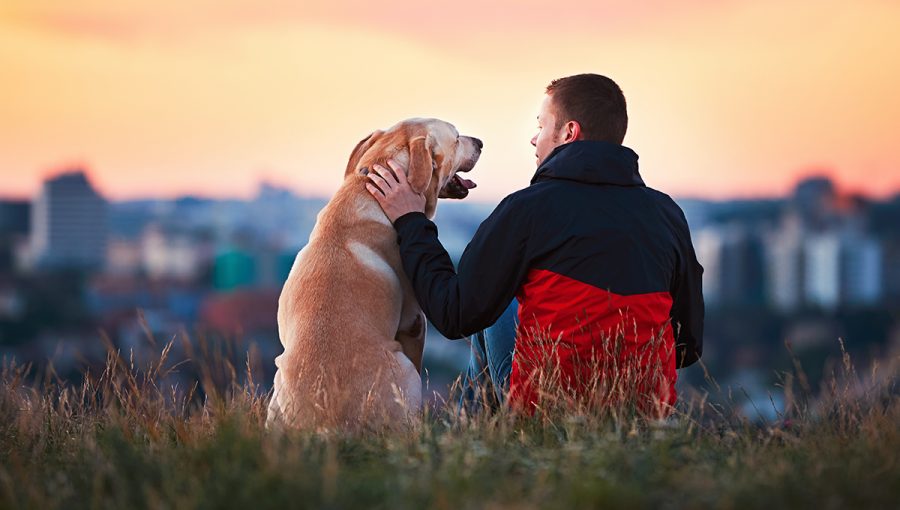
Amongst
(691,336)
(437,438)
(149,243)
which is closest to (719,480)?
(437,438)

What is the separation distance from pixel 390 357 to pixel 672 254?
124 cm

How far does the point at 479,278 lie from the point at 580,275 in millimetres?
409

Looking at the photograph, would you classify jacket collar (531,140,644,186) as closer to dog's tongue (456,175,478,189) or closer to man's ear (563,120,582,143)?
man's ear (563,120,582,143)

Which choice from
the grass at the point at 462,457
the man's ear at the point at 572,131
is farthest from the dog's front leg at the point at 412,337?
the man's ear at the point at 572,131

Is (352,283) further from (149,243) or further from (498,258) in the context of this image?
(149,243)

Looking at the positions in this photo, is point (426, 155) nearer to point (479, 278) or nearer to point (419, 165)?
point (419, 165)

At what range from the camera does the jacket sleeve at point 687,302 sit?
4.67 metres

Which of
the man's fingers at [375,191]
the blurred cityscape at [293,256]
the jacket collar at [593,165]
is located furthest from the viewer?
the blurred cityscape at [293,256]

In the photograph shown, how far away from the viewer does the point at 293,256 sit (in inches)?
5945

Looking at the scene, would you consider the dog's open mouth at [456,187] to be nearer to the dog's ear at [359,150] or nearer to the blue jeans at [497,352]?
the dog's ear at [359,150]

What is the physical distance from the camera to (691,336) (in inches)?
197

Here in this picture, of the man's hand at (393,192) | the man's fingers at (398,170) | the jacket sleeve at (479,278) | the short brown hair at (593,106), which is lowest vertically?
the jacket sleeve at (479,278)

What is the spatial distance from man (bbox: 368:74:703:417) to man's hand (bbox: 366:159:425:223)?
13.3 inches

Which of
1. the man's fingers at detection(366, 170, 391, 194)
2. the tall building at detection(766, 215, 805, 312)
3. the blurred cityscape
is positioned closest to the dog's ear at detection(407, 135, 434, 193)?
the man's fingers at detection(366, 170, 391, 194)
